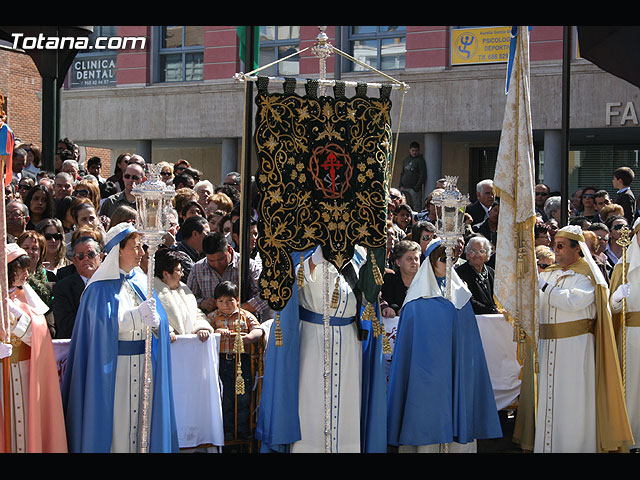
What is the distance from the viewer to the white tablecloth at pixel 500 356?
780 centimetres

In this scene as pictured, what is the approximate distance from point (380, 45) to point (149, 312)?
523 inches

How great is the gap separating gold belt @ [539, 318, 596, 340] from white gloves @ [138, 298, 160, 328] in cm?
306

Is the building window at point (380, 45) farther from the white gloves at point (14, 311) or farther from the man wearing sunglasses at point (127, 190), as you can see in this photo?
the white gloves at point (14, 311)

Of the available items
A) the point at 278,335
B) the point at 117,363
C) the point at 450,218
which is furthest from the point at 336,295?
the point at 117,363

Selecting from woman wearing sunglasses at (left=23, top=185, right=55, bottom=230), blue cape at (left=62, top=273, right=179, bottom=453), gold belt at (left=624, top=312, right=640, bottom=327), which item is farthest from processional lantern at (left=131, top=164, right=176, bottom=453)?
gold belt at (left=624, top=312, right=640, bottom=327)

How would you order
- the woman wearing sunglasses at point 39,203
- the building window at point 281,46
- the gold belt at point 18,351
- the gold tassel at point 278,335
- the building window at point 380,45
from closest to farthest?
the gold belt at point 18,351 → the gold tassel at point 278,335 → the woman wearing sunglasses at point 39,203 → the building window at point 380,45 → the building window at point 281,46

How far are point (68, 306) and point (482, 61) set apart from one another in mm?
11917

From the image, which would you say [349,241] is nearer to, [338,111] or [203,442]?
[338,111]

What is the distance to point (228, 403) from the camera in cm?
694

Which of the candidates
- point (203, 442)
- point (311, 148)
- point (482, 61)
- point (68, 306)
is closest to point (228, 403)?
point (203, 442)

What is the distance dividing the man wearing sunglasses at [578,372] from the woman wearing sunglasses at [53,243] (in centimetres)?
391

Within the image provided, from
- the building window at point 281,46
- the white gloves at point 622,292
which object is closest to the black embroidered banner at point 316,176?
the white gloves at point 622,292

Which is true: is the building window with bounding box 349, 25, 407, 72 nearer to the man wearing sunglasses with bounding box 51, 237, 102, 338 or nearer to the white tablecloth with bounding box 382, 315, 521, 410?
the white tablecloth with bounding box 382, 315, 521, 410

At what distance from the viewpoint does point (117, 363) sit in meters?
6.02
